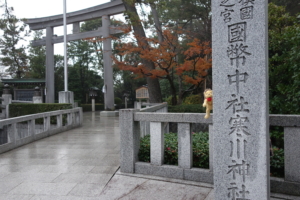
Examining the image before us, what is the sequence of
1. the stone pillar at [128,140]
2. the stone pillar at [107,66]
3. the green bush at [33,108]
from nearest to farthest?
the stone pillar at [128,140], the green bush at [33,108], the stone pillar at [107,66]

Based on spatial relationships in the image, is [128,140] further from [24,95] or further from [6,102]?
[24,95]

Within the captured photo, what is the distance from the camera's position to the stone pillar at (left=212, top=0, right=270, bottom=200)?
2.79m

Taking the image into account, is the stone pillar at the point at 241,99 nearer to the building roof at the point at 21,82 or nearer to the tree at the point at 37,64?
the building roof at the point at 21,82

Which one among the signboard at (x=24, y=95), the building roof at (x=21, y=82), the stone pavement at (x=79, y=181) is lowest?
the stone pavement at (x=79, y=181)

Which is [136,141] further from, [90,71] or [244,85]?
[90,71]

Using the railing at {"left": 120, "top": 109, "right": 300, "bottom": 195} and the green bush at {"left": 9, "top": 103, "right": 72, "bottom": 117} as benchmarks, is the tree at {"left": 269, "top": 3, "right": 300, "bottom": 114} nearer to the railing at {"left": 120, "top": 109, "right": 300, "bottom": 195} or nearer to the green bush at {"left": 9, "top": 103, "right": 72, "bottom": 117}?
the railing at {"left": 120, "top": 109, "right": 300, "bottom": 195}

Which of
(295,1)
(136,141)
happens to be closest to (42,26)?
(295,1)

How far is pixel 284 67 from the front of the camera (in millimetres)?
6641

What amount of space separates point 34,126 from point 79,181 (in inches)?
189

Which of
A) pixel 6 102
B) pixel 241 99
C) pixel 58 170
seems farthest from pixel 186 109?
pixel 6 102

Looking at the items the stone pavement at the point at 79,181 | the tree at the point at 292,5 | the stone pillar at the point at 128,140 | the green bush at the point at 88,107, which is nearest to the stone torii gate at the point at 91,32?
the green bush at the point at 88,107

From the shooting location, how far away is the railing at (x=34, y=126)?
23.2ft

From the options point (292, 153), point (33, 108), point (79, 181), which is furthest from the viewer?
point (33, 108)

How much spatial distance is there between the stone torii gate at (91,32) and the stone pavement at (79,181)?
485 inches
